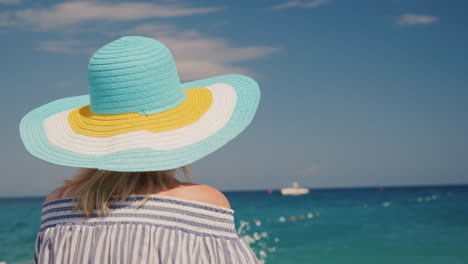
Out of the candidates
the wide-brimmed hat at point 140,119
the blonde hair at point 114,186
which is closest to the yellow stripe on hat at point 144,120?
the wide-brimmed hat at point 140,119

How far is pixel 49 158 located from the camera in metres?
1.74

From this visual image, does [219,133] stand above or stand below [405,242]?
above

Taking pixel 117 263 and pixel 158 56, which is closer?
pixel 117 263

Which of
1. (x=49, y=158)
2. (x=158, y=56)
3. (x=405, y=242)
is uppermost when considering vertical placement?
(x=158, y=56)

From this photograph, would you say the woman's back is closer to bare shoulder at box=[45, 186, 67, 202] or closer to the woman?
the woman

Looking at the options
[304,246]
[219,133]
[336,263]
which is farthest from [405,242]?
[219,133]

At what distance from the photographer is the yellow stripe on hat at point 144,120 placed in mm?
1687

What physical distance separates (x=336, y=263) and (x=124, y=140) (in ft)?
33.8

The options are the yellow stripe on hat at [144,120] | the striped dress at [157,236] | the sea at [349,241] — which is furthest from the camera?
the sea at [349,241]

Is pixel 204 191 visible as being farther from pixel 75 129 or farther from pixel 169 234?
pixel 75 129

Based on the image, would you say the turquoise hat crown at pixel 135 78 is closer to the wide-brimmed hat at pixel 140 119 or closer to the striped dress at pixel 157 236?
the wide-brimmed hat at pixel 140 119

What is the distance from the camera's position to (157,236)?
4.99ft

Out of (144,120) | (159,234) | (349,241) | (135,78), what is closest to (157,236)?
(159,234)

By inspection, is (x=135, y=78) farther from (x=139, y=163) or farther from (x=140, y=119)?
(x=139, y=163)
